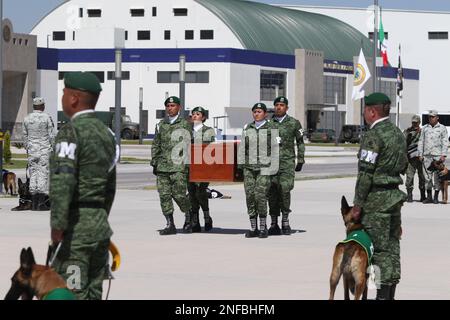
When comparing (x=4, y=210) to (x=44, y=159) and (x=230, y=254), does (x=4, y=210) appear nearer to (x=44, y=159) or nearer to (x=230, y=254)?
(x=44, y=159)

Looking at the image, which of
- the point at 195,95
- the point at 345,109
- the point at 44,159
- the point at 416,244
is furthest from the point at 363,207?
the point at 345,109

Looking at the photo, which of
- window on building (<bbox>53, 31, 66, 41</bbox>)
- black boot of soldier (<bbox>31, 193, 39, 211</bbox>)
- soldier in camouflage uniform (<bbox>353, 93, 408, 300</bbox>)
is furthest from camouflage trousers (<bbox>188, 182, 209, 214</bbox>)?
window on building (<bbox>53, 31, 66, 41</bbox>)

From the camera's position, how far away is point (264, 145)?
1752 centimetres

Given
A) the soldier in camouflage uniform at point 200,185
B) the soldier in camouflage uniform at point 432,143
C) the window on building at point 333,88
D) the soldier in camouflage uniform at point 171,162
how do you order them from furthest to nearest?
the window on building at point 333,88 < the soldier in camouflage uniform at point 432,143 < the soldier in camouflage uniform at point 200,185 < the soldier in camouflage uniform at point 171,162

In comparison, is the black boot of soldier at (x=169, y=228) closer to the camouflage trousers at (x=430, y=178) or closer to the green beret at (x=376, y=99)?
the green beret at (x=376, y=99)

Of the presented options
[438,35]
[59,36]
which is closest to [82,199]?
[59,36]

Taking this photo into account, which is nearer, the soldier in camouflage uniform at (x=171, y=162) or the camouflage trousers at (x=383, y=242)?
the camouflage trousers at (x=383, y=242)

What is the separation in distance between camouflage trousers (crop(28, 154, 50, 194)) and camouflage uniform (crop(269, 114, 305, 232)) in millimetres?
4726

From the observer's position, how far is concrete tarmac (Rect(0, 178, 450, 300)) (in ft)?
38.5

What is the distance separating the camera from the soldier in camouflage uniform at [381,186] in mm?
10438

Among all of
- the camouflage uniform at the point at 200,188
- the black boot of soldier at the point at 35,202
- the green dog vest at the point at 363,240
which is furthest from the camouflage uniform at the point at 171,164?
the green dog vest at the point at 363,240

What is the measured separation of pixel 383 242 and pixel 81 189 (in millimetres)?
3512

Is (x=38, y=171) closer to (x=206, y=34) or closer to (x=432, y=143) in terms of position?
(x=432, y=143)

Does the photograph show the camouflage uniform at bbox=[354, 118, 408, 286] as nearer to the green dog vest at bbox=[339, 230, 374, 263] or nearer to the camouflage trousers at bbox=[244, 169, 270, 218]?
the green dog vest at bbox=[339, 230, 374, 263]
